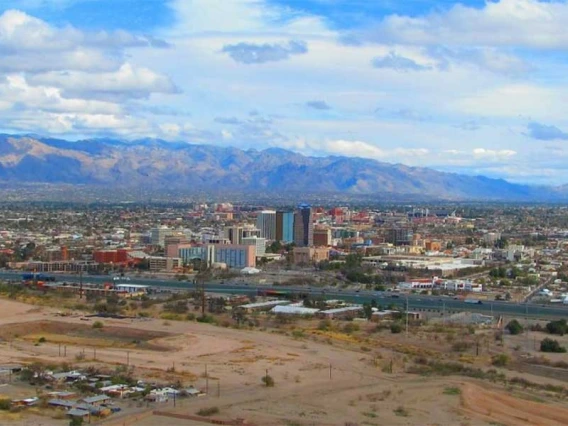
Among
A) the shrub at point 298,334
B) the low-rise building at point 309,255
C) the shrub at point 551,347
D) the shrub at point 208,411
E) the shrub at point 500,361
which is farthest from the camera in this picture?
the low-rise building at point 309,255

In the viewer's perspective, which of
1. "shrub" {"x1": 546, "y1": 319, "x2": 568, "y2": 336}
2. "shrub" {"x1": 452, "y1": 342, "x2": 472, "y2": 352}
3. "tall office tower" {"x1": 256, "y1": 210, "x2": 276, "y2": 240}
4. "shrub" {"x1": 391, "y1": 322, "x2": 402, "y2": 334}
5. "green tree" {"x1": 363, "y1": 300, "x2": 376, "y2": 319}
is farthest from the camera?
"tall office tower" {"x1": 256, "y1": 210, "x2": 276, "y2": 240}

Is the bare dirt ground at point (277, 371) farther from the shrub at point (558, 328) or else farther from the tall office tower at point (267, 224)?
the tall office tower at point (267, 224)

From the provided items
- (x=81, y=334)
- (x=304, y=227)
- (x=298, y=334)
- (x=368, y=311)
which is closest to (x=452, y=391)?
(x=298, y=334)

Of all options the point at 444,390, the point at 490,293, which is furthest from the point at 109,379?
the point at 490,293

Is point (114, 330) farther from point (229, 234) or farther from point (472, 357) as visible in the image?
point (229, 234)

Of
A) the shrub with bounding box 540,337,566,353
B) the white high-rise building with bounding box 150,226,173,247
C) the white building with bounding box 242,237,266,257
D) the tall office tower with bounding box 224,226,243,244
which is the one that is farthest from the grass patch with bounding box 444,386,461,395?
the white high-rise building with bounding box 150,226,173,247

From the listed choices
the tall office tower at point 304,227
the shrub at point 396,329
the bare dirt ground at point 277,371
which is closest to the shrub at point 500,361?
the bare dirt ground at point 277,371

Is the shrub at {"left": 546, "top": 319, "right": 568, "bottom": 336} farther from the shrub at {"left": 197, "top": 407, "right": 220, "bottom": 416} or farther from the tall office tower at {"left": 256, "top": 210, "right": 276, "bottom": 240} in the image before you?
the tall office tower at {"left": 256, "top": 210, "right": 276, "bottom": 240}
